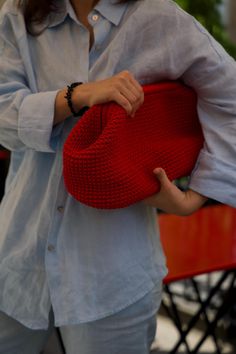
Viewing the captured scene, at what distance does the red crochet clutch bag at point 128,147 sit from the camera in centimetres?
83

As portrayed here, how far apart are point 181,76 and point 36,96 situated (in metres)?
0.26

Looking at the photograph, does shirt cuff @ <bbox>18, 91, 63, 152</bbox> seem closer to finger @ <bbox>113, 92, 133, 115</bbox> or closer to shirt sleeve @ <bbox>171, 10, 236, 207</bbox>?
finger @ <bbox>113, 92, 133, 115</bbox>

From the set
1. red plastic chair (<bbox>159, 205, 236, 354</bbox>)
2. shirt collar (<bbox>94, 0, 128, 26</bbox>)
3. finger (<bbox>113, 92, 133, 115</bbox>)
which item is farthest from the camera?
red plastic chair (<bbox>159, 205, 236, 354</bbox>)

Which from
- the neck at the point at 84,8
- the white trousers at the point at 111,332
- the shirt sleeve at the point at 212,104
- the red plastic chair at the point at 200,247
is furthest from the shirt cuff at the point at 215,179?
the red plastic chair at the point at 200,247

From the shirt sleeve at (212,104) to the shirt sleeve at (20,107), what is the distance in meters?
0.24

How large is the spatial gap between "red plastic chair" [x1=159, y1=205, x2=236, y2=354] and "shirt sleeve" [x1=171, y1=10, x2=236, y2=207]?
0.55m

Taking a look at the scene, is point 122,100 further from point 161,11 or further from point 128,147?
point 161,11

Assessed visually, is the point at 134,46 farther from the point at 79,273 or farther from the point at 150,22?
the point at 79,273

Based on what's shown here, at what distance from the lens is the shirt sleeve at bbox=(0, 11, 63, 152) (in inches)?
35.4

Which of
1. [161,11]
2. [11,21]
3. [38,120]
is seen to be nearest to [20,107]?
[38,120]

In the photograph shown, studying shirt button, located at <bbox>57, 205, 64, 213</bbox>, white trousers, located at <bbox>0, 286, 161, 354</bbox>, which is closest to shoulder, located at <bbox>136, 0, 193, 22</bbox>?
shirt button, located at <bbox>57, 205, 64, 213</bbox>

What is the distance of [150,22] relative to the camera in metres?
0.90

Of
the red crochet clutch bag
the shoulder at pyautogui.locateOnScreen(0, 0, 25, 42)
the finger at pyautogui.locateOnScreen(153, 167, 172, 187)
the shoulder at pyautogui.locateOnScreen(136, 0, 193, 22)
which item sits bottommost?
the finger at pyautogui.locateOnScreen(153, 167, 172, 187)

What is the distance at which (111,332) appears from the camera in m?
0.96
